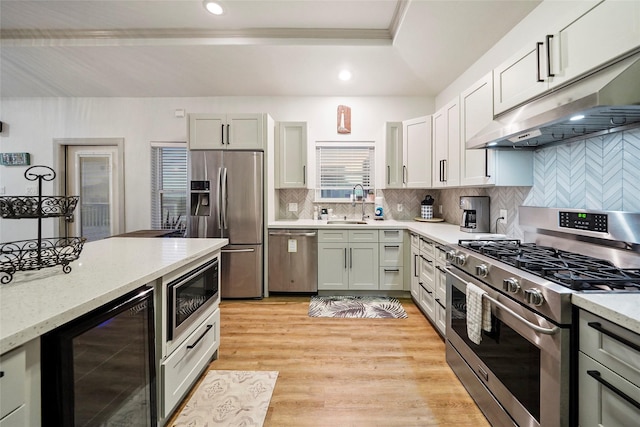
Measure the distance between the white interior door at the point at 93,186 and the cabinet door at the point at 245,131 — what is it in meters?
2.08

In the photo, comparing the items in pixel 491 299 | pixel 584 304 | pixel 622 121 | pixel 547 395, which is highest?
pixel 622 121

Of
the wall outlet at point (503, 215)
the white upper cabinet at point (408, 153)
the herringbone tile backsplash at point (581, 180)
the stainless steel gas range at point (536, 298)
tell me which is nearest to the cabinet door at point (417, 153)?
the white upper cabinet at point (408, 153)

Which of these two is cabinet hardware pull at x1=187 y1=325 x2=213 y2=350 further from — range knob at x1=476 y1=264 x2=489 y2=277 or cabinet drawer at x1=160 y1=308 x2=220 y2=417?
range knob at x1=476 y1=264 x2=489 y2=277

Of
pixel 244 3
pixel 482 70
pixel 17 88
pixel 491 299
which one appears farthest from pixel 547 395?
pixel 17 88

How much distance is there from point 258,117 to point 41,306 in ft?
9.68

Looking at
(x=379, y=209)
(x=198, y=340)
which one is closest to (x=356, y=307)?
(x=379, y=209)

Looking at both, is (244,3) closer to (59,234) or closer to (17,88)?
(17,88)

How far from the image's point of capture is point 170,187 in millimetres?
4121

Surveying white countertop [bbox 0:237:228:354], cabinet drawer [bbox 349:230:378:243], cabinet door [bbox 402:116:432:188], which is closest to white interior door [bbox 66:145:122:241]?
white countertop [bbox 0:237:228:354]

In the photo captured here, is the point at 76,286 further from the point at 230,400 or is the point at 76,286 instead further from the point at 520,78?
the point at 520,78

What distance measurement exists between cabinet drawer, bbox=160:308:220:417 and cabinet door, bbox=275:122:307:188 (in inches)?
83.5

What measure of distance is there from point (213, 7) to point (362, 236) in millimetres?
2761

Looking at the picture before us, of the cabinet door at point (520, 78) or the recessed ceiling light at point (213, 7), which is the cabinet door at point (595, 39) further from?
the recessed ceiling light at point (213, 7)

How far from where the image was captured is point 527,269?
1.29 metres
